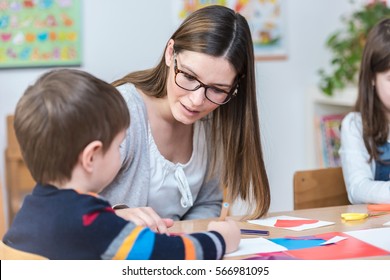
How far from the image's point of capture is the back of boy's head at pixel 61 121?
97cm

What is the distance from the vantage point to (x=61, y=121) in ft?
3.18

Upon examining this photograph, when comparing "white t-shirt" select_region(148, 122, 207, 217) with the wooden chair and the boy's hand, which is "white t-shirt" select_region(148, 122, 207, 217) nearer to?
the boy's hand

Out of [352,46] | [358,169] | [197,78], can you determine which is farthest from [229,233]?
[352,46]

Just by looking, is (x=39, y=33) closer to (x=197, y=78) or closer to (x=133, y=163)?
(x=133, y=163)

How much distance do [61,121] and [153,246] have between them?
0.23 m

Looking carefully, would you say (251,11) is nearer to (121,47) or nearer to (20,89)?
(121,47)

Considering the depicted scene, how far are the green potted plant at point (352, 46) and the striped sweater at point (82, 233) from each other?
2.13m

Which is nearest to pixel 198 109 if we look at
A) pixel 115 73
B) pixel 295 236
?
pixel 295 236

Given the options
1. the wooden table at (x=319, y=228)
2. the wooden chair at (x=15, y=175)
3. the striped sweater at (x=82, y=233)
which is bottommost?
the wooden chair at (x=15, y=175)

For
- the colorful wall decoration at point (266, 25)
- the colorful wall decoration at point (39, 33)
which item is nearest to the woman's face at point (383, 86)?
the colorful wall decoration at point (266, 25)

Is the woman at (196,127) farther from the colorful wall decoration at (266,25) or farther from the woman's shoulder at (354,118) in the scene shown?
the colorful wall decoration at (266,25)

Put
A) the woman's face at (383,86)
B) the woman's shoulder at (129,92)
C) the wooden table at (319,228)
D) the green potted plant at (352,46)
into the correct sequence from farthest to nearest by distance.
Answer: the green potted plant at (352,46) → the woman's face at (383,86) → the woman's shoulder at (129,92) → the wooden table at (319,228)

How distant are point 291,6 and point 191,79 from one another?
2.17m

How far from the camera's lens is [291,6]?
3.45 metres
